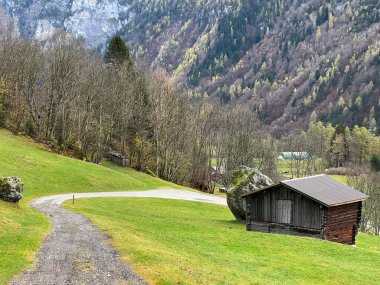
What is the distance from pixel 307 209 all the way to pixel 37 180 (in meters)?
32.6

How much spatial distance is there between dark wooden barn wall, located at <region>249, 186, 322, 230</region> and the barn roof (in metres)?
0.82

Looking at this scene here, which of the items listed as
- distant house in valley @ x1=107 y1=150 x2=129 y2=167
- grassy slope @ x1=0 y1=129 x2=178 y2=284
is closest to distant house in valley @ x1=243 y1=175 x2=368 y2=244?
grassy slope @ x1=0 y1=129 x2=178 y2=284

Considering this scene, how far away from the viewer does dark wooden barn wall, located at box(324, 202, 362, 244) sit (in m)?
41.6

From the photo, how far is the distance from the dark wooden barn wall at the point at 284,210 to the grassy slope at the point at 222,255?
252cm

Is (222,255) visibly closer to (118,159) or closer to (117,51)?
(118,159)

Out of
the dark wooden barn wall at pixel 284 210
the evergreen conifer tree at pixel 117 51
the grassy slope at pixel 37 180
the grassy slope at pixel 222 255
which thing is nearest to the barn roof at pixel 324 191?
the dark wooden barn wall at pixel 284 210

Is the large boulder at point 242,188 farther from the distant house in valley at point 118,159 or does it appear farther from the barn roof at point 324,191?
the distant house in valley at point 118,159

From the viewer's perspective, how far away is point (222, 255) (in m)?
27.5

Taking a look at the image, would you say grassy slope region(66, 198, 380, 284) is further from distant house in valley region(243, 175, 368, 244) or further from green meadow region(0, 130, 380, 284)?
distant house in valley region(243, 175, 368, 244)

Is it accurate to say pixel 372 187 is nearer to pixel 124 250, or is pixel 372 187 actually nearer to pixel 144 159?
pixel 144 159

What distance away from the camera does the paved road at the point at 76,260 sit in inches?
744

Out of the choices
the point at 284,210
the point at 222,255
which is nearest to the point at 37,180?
the point at 284,210

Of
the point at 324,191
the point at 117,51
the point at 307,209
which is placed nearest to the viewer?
the point at 307,209

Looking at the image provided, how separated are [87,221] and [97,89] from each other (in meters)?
46.2
